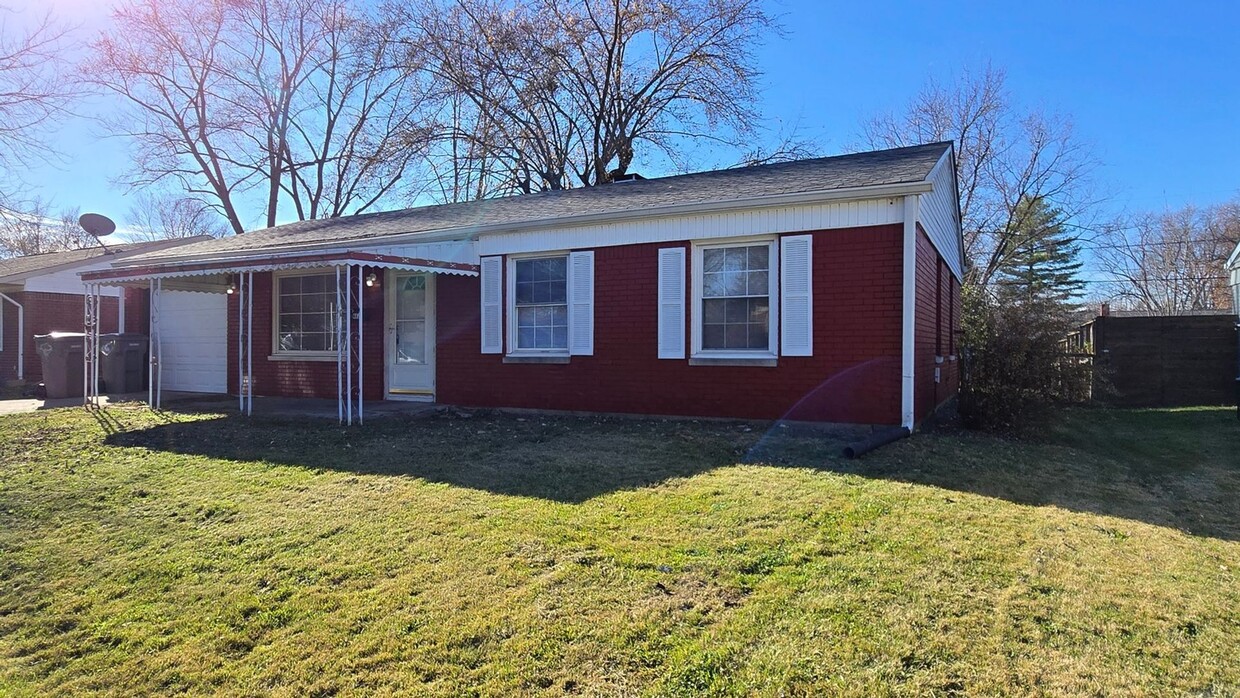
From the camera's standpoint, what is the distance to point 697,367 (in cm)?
864

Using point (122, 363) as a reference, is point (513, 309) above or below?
above

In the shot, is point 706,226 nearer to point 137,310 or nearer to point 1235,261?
point 1235,261

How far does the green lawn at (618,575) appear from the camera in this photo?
8.77 ft

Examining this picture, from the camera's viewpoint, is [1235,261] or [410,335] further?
[1235,261]

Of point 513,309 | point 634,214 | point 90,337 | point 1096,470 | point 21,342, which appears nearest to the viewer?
point 1096,470

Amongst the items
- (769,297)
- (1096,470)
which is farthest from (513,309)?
(1096,470)

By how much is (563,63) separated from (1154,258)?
2923 centimetres

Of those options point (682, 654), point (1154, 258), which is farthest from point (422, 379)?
point (1154, 258)

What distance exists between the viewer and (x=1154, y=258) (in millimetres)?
32125

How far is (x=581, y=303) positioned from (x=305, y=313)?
578 cm

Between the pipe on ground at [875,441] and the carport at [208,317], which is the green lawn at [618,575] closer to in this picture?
the pipe on ground at [875,441]

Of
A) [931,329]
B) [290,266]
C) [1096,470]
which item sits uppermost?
[290,266]

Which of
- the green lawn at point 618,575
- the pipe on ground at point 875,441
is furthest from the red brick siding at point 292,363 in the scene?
the pipe on ground at point 875,441

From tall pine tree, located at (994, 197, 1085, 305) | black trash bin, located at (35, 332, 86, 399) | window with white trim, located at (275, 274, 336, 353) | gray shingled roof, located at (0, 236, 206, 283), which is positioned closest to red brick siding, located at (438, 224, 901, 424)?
window with white trim, located at (275, 274, 336, 353)
